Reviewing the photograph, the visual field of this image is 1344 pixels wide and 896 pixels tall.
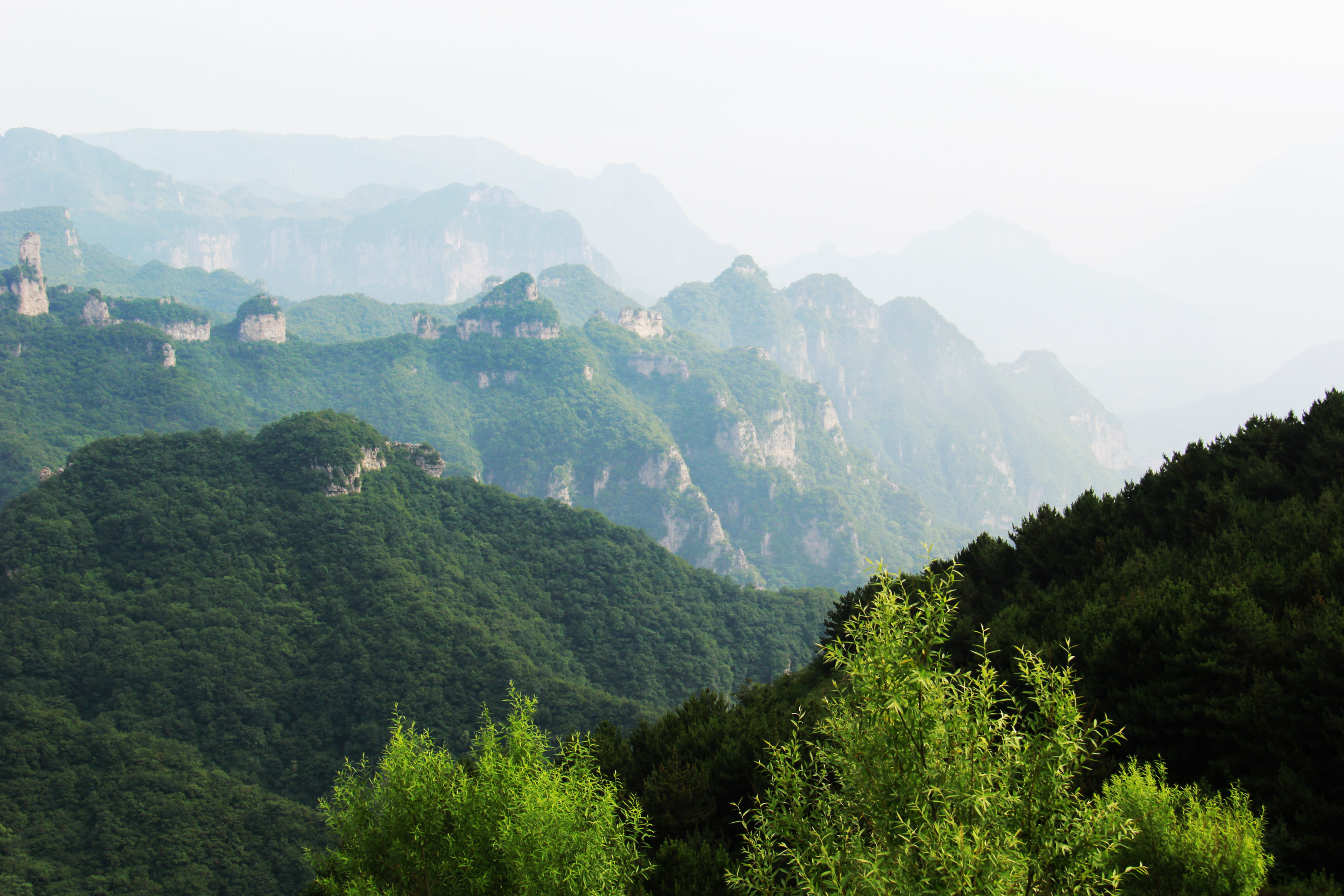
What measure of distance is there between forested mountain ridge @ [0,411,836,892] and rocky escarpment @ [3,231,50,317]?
62.0 meters

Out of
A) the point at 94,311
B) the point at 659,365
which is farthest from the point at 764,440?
the point at 94,311

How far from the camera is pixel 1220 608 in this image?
1797 cm

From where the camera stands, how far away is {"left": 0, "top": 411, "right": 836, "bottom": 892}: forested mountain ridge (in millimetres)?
43344

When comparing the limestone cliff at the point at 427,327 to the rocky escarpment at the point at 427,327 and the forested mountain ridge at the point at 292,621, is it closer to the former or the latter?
the rocky escarpment at the point at 427,327

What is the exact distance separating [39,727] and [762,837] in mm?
49090

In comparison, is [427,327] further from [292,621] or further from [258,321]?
[292,621]

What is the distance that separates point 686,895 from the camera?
15367 millimetres

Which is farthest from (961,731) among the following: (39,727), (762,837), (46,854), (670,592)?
(670,592)

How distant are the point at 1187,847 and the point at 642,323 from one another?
596 feet

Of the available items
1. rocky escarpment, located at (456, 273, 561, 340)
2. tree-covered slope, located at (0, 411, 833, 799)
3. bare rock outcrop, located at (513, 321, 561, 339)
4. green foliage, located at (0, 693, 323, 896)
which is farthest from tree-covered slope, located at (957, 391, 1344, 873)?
rocky escarpment, located at (456, 273, 561, 340)

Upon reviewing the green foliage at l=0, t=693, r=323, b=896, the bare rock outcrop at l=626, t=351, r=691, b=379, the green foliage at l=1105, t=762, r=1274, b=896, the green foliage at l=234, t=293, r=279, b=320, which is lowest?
the green foliage at l=0, t=693, r=323, b=896

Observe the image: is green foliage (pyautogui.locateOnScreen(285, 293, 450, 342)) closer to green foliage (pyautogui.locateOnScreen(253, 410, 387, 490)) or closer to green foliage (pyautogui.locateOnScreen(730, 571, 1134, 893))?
green foliage (pyautogui.locateOnScreen(253, 410, 387, 490))

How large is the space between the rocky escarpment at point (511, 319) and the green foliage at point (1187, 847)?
157908 millimetres

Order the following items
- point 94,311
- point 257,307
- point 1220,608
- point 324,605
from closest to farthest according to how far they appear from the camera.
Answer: point 1220,608
point 324,605
point 94,311
point 257,307
